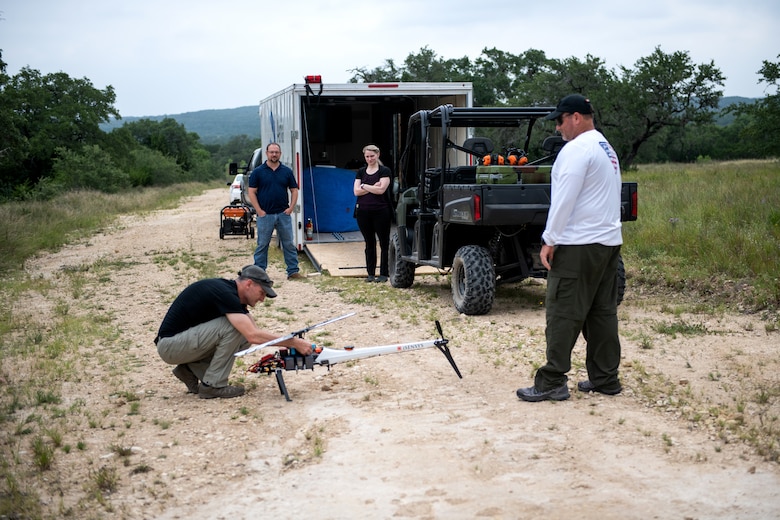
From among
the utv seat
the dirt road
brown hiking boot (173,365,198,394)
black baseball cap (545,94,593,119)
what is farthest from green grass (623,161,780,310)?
brown hiking boot (173,365,198,394)

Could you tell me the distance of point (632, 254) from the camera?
497 inches

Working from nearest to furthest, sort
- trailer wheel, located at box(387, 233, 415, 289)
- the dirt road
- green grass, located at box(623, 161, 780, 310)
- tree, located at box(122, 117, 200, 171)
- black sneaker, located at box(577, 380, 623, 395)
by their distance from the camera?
the dirt road < black sneaker, located at box(577, 380, 623, 395) < green grass, located at box(623, 161, 780, 310) < trailer wheel, located at box(387, 233, 415, 289) < tree, located at box(122, 117, 200, 171)

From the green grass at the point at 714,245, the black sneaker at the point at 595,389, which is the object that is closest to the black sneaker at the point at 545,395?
the black sneaker at the point at 595,389

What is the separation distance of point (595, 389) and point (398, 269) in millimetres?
5262

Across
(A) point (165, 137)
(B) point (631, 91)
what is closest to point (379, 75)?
(B) point (631, 91)

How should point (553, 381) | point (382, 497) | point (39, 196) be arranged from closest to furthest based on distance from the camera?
point (382, 497), point (553, 381), point (39, 196)

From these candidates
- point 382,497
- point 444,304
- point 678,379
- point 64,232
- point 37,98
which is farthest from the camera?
point 37,98

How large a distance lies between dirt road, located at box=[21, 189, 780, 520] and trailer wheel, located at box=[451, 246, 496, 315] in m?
0.27

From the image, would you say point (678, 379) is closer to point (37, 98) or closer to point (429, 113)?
point (429, 113)

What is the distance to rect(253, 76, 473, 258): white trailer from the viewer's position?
13734 millimetres

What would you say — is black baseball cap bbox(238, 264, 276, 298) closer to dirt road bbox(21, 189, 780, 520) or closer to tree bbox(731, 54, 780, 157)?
dirt road bbox(21, 189, 780, 520)

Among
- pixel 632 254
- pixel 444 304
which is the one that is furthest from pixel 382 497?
pixel 632 254

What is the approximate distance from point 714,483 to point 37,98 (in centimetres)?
4919

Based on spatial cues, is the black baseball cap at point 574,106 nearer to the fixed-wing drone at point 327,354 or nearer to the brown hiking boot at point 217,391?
the fixed-wing drone at point 327,354
